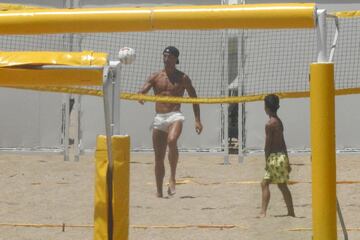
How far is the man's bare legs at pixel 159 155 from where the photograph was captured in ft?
26.6

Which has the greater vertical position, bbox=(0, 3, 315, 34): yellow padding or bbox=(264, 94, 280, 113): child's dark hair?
bbox=(0, 3, 315, 34): yellow padding

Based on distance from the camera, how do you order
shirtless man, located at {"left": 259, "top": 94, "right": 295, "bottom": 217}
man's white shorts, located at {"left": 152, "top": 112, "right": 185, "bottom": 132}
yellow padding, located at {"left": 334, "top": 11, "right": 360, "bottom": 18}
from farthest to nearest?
1. yellow padding, located at {"left": 334, "top": 11, "right": 360, "bottom": 18}
2. man's white shorts, located at {"left": 152, "top": 112, "right": 185, "bottom": 132}
3. shirtless man, located at {"left": 259, "top": 94, "right": 295, "bottom": 217}

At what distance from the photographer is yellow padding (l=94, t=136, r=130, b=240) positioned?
3.68 meters

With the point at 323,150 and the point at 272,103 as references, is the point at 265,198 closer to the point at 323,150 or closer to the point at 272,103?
the point at 272,103

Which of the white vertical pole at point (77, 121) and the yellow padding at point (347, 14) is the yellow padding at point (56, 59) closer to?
the yellow padding at point (347, 14)

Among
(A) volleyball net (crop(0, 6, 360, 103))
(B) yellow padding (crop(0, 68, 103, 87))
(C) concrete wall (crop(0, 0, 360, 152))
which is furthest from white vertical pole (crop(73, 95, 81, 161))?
(B) yellow padding (crop(0, 68, 103, 87))

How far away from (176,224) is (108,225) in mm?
2711

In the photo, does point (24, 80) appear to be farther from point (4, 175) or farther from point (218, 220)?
point (4, 175)

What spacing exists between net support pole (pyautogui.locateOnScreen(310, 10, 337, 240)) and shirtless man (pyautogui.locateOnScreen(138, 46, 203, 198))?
4.15 metres

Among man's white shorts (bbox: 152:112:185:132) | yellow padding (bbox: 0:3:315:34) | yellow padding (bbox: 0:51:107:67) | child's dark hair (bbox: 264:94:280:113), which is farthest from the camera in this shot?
man's white shorts (bbox: 152:112:185:132)

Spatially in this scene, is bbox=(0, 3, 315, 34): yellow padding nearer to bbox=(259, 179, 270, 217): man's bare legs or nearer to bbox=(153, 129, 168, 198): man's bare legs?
bbox=(259, 179, 270, 217): man's bare legs

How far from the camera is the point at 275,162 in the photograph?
267 inches

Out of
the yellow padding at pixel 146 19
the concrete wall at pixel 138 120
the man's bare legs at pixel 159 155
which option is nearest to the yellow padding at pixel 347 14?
the man's bare legs at pixel 159 155

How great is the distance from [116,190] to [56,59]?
0.80m
